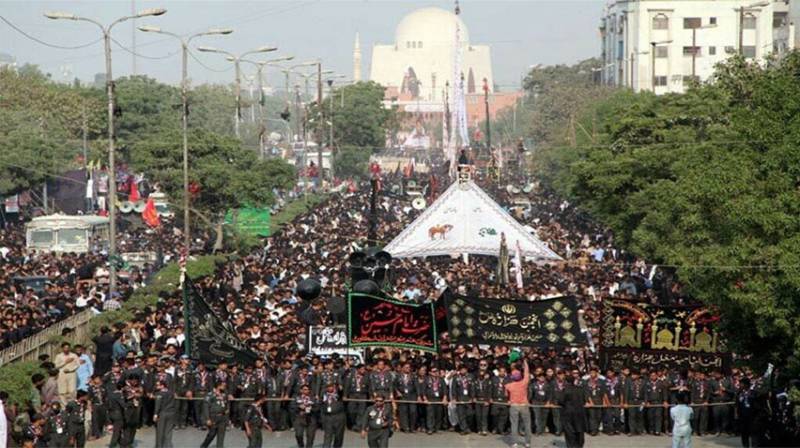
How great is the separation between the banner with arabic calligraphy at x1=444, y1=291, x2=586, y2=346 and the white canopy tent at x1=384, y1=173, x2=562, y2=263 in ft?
49.7

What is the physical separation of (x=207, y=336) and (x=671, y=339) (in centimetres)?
628

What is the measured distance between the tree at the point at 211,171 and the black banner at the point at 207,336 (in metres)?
28.9

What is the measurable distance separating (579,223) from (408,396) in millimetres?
42244

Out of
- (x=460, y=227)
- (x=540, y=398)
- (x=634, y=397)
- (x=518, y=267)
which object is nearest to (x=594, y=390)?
(x=634, y=397)

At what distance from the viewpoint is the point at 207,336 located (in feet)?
76.6

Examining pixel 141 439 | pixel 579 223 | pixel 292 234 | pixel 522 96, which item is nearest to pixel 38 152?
pixel 292 234

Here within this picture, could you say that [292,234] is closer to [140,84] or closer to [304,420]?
[304,420]

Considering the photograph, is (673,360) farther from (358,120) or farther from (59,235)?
(358,120)

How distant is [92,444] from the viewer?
2250cm

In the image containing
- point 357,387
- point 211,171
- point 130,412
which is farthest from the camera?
point 211,171

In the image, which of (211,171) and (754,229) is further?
(211,171)

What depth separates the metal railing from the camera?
2616 cm

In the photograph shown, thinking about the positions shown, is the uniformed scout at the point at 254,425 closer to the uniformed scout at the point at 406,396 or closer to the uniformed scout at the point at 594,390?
the uniformed scout at the point at 406,396

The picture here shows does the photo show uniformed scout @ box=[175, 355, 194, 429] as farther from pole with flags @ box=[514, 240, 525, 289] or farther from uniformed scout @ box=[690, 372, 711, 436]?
pole with flags @ box=[514, 240, 525, 289]
